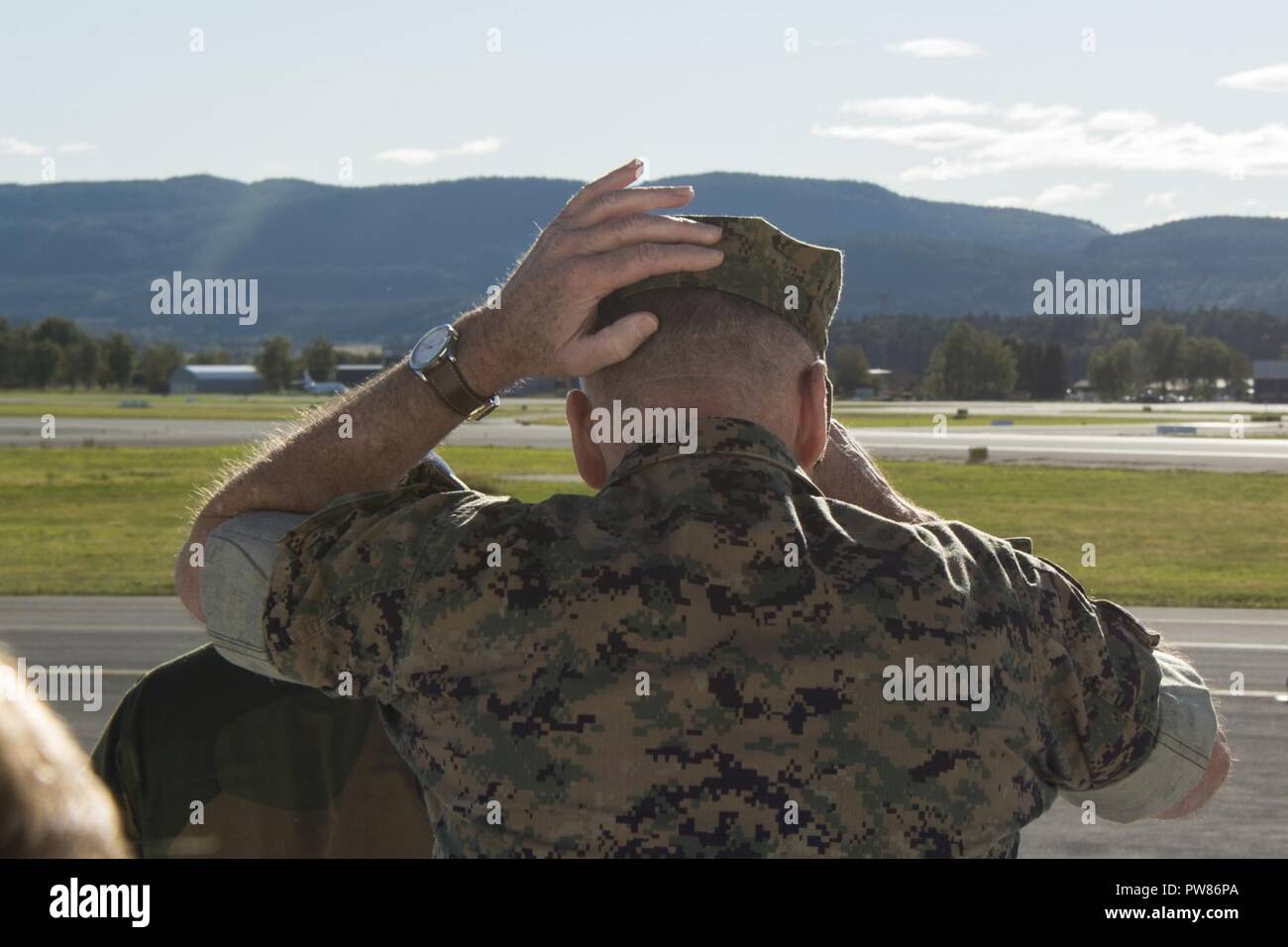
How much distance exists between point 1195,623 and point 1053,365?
168877mm

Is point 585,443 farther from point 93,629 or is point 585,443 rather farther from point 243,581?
point 93,629

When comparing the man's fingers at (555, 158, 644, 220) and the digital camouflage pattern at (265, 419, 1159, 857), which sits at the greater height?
the man's fingers at (555, 158, 644, 220)

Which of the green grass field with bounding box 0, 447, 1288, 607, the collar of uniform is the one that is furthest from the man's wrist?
the green grass field with bounding box 0, 447, 1288, 607

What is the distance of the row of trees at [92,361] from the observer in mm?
161250

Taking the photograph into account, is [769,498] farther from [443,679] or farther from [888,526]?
[443,679]

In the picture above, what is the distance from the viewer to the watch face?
2.03 m

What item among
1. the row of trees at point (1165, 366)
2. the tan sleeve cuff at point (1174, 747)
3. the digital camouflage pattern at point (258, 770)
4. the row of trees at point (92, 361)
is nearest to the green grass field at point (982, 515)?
the digital camouflage pattern at point (258, 770)

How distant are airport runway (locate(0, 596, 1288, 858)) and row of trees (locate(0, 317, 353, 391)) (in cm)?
14720

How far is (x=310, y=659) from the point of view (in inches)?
74.0

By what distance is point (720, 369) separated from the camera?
1.93m

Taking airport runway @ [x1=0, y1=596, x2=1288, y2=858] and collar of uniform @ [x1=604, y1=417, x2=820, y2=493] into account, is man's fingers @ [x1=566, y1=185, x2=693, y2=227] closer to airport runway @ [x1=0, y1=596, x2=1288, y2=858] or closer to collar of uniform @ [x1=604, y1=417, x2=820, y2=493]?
collar of uniform @ [x1=604, y1=417, x2=820, y2=493]

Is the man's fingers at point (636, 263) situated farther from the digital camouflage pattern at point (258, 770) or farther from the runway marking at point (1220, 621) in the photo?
the runway marking at point (1220, 621)

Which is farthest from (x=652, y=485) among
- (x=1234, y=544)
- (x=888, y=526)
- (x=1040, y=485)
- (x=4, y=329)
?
(x=4, y=329)

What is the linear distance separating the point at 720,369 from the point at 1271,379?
171903mm
